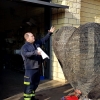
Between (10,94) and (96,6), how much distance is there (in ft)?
15.8

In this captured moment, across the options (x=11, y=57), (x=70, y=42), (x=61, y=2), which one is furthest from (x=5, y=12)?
(x=70, y=42)

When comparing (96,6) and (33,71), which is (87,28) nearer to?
(33,71)

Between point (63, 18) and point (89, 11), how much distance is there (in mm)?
1551

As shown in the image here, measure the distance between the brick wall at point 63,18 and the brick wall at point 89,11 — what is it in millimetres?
611

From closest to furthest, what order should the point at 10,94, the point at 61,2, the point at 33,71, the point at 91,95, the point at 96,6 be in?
the point at 91,95 → the point at 33,71 → the point at 10,94 → the point at 61,2 → the point at 96,6

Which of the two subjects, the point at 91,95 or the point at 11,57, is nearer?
the point at 91,95

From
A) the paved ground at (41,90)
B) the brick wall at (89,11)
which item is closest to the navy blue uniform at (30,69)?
the paved ground at (41,90)

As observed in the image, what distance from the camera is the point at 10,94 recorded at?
546 centimetres

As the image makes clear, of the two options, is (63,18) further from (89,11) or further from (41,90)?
(41,90)

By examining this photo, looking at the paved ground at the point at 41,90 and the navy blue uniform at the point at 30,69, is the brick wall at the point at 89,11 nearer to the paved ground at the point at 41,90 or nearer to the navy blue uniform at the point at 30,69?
the paved ground at the point at 41,90

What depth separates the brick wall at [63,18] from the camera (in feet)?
22.0

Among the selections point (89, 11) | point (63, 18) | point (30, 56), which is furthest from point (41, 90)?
point (89, 11)

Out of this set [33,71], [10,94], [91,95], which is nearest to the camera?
[91,95]

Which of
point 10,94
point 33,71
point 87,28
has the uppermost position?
point 87,28
